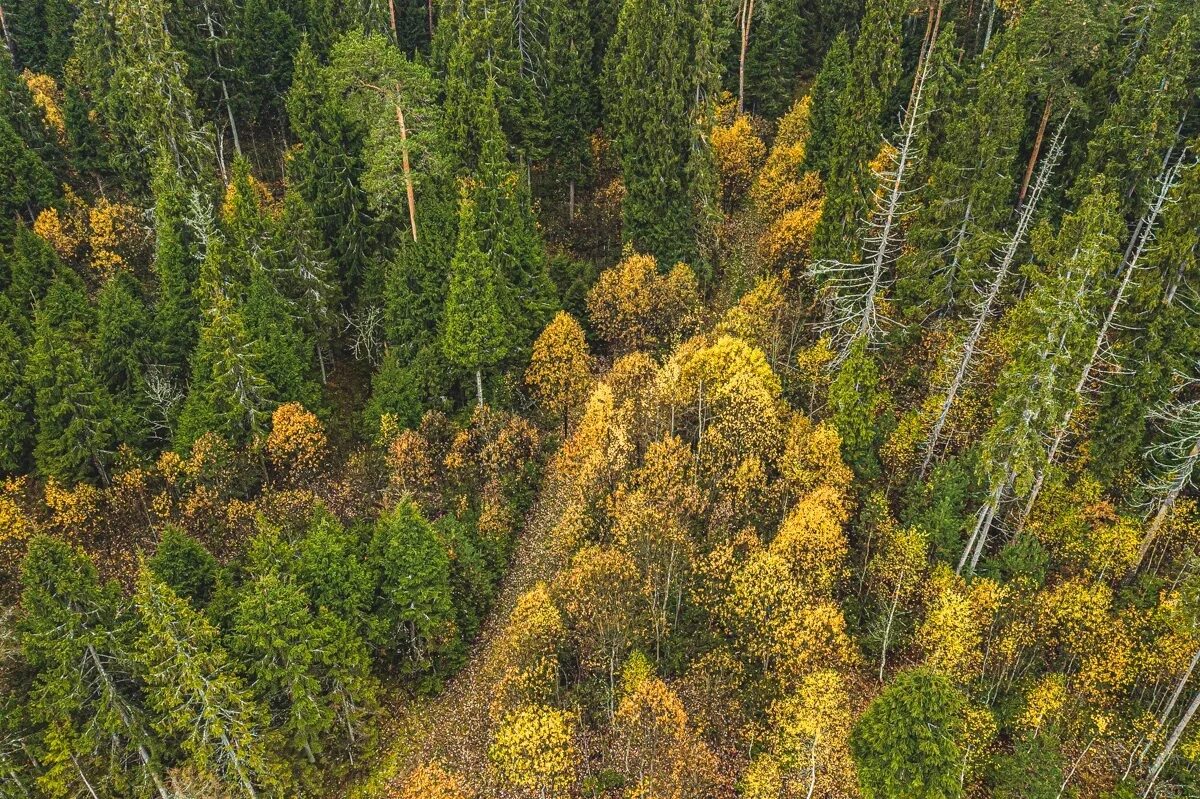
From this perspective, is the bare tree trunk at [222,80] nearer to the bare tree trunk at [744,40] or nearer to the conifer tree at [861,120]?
the bare tree trunk at [744,40]

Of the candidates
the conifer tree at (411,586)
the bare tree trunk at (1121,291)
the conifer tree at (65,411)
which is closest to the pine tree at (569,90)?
the conifer tree at (411,586)

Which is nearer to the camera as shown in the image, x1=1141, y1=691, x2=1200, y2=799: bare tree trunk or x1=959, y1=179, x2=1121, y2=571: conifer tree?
x1=1141, y1=691, x2=1200, y2=799: bare tree trunk

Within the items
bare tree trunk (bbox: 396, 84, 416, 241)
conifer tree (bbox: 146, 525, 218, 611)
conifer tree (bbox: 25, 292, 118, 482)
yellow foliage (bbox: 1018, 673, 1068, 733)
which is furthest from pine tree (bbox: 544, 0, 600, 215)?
yellow foliage (bbox: 1018, 673, 1068, 733)

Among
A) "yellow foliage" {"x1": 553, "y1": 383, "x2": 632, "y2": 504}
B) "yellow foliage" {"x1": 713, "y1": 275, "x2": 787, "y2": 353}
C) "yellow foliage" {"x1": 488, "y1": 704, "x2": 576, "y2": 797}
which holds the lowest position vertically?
"yellow foliage" {"x1": 488, "y1": 704, "x2": 576, "y2": 797}

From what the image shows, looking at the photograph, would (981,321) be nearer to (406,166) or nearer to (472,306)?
(472,306)

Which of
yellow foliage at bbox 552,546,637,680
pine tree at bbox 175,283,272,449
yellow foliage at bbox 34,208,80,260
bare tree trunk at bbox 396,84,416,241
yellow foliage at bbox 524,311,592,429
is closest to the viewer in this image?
yellow foliage at bbox 552,546,637,680

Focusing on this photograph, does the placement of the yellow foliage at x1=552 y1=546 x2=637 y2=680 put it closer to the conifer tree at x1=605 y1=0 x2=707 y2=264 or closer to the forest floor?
the forest floor
